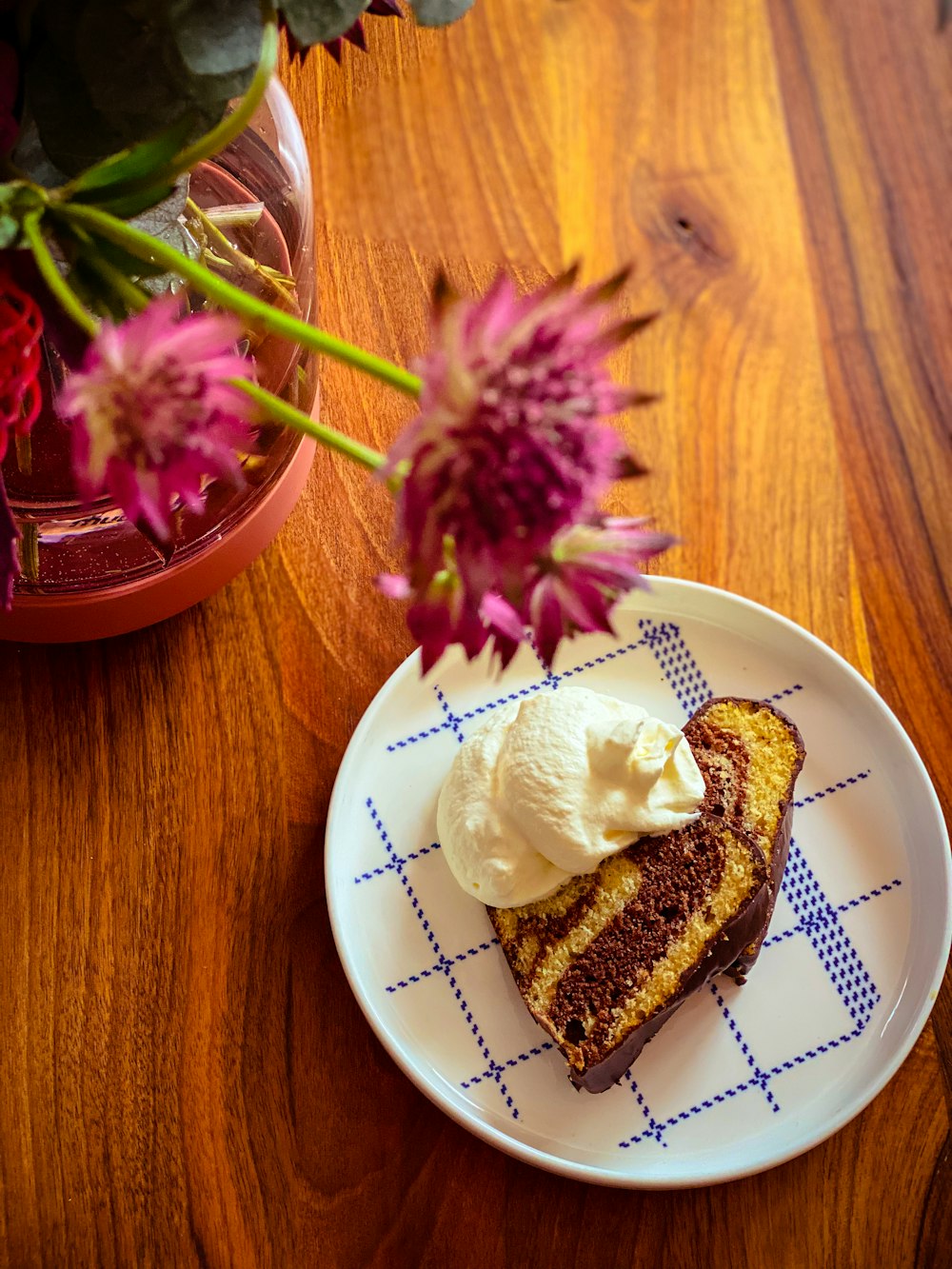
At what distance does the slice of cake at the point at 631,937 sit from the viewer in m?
0.70

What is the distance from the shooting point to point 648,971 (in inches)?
28.0

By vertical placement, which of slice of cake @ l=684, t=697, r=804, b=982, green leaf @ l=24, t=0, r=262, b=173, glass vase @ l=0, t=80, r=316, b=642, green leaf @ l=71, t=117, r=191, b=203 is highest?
green leaf @ l=24, t=0, r=262, b=173

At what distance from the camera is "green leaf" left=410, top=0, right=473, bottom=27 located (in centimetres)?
39

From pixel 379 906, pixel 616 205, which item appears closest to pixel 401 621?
pixel 379 906

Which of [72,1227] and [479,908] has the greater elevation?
[479,908]

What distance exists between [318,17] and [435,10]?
50 mm

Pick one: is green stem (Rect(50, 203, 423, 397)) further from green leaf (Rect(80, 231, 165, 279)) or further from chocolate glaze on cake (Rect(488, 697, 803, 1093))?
chocolate glaze on cake (Rect(488, 697, 803, 1093))

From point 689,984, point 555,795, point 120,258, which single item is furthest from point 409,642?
point 120,258

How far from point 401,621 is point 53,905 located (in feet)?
1.02

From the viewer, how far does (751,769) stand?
2.51 feet

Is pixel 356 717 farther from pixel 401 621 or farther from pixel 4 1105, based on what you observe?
pixel 4 1105

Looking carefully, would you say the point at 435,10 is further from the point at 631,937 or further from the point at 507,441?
the point at 631,937

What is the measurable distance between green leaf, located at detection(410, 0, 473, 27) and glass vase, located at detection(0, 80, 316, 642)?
0.55 ft

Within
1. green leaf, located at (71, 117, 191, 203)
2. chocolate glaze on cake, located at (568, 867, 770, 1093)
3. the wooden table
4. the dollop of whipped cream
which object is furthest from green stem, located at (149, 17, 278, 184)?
chocolate glaze on cake, located at (568, 867, 770, 1093)
